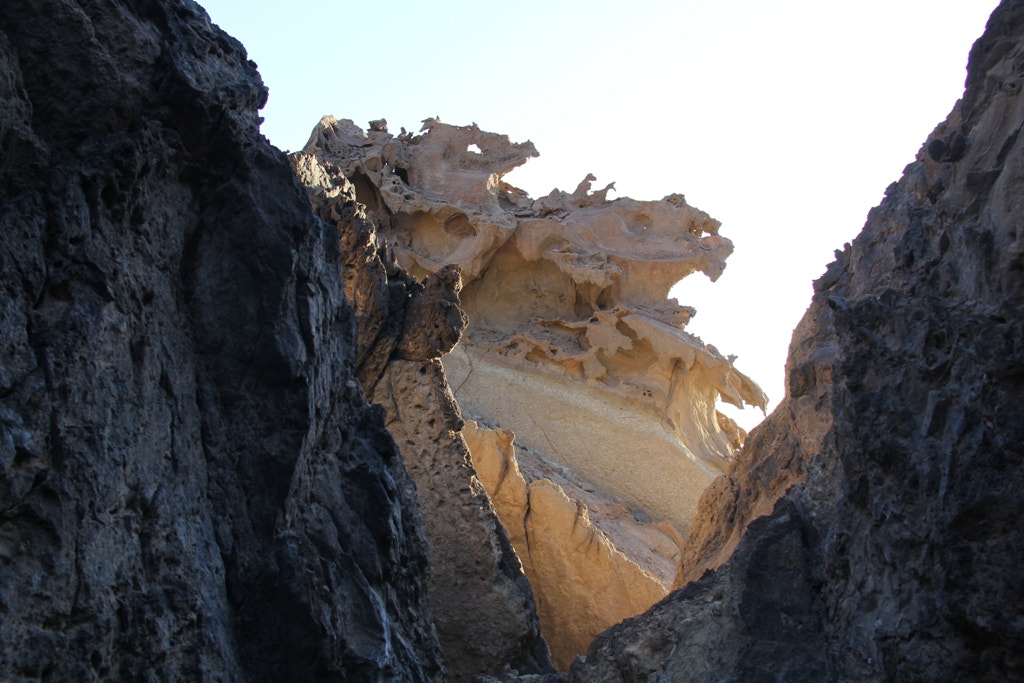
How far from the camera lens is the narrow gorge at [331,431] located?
16.5 feet

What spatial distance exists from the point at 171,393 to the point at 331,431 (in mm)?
1715

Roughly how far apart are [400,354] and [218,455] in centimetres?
391

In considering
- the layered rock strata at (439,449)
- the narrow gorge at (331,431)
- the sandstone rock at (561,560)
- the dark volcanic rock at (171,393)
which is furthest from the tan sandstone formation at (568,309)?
the dark volcanic rock at (171,393)

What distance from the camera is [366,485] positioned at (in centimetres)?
733

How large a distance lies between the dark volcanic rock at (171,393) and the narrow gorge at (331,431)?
19mm

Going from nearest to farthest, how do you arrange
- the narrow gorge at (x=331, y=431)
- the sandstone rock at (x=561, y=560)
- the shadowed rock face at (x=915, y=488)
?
the narrow gorge at (x=331, y=431) < the shadowed rock face at (x=915, y=488) < the sandstone rock at (x=561, y=560)

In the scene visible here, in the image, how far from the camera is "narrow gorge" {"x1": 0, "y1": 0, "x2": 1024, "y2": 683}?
197 inches

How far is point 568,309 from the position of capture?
19.9 meters

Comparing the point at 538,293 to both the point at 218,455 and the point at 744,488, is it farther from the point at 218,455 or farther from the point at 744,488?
the point at 218,455

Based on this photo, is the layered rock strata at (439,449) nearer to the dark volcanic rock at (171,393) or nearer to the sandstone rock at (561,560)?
the dark volcanic rock at (171,393)

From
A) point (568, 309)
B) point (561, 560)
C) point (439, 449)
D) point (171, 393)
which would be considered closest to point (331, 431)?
point (171, 393)

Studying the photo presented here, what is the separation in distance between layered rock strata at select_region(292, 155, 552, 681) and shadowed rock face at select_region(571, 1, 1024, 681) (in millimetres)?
1883

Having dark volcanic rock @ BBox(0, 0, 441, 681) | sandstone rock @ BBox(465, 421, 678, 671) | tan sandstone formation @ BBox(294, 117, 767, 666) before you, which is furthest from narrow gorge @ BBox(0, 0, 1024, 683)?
tan sandstone formation @ BBox(294, 117, 767, 666)

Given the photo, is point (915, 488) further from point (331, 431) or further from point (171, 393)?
point (171, 393)
